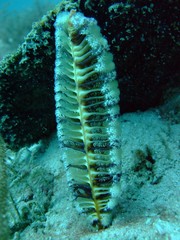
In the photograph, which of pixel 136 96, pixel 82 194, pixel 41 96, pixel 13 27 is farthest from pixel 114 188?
pixel 13 27

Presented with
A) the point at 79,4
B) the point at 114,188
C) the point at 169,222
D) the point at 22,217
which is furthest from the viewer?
the point at 79,4

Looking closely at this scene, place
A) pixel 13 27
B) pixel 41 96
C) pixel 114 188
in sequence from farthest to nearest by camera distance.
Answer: pixel 13 27 → pixel 41 96 → pixel 114 188

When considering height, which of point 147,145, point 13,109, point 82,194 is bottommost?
point 82,194

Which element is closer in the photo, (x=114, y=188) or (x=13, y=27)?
(x=114, y=188)

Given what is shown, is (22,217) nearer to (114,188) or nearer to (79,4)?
(114,188)

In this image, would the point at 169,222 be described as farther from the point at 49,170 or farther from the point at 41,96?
the point at 41,96

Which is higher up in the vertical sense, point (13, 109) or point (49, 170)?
point (13, 109)
